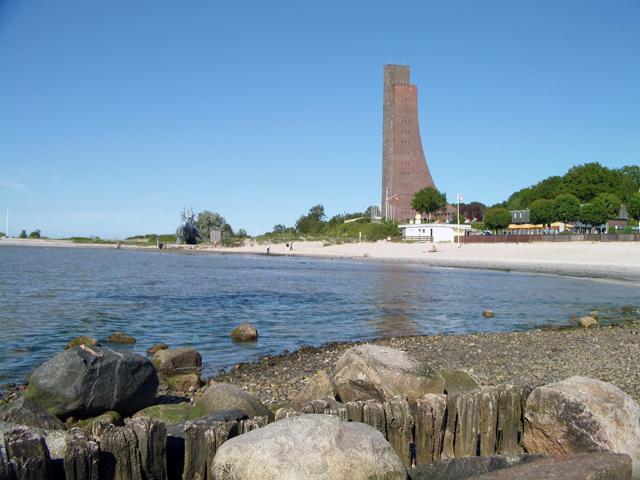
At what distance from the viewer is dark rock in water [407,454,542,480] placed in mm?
5543

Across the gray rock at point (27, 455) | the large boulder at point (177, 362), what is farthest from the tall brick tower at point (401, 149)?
the gray rock at point (27, 455)

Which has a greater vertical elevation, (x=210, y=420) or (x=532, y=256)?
(x=532, y=256)

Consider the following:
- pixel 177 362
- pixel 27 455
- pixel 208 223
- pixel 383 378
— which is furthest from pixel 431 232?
pixel 27 455

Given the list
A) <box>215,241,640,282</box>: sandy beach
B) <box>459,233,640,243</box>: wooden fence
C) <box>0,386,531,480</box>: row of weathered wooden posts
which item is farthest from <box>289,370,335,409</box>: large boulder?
<box>459,233,640,243</box>: wooden fence

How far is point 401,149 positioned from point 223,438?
4468 inches

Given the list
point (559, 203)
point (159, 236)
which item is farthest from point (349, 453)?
point (159, 236)

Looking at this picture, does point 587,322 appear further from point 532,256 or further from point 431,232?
point 431,232

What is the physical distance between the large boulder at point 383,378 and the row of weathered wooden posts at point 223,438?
1116 mm

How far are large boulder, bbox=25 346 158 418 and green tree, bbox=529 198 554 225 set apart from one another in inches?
3479

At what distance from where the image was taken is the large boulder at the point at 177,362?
11.5m

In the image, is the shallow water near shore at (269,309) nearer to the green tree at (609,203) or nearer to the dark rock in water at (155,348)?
the dark rock in water at (155,348)

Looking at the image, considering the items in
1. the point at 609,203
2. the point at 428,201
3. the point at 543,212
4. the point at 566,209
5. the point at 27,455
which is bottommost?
the point at 27,455

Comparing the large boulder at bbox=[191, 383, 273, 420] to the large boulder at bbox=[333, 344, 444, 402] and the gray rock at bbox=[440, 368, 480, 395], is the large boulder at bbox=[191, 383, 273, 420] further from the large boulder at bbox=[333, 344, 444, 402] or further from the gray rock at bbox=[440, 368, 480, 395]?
the gray rock at bbox=[440, 368, 480, 395]

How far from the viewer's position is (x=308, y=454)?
456 centimetres
